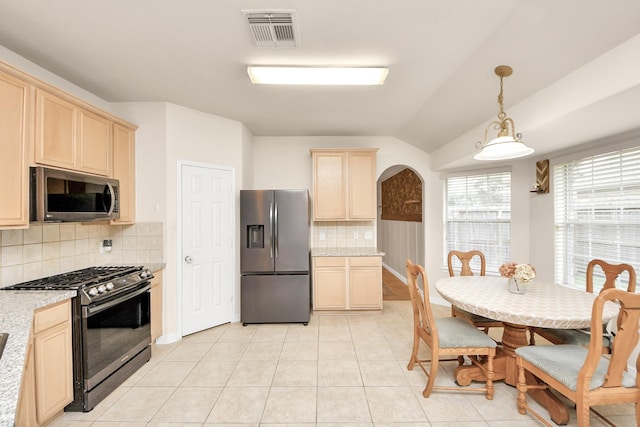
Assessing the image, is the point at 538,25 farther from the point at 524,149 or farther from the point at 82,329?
the point at 82,329

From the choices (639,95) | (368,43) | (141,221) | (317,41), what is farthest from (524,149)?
(141,221)

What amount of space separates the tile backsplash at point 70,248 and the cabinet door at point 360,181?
7.99ft

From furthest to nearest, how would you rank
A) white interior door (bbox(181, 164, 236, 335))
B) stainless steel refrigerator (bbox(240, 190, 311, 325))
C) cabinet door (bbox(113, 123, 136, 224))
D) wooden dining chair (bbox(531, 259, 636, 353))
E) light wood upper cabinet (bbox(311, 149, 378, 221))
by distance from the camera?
light wood upper cabinet (bbox(311, 149, 378, 221)) < stainless steel refrigerator (bbox(240, 190, 311, 325)) < white interior door (bbox(181, 164, 236, 335)) < cabinet door (bbox(113, 123, 136, 224)) < wooden dining chair (bbox(531, 259, 636, 353))

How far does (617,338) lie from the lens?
5.07ft

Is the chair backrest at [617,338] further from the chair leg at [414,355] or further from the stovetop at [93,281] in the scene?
the stovetop at [93,281]

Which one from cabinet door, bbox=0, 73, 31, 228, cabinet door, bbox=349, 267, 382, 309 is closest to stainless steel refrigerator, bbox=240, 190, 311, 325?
cabinet door, bbox=349, 267, 382, 309

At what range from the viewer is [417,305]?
2379 mm

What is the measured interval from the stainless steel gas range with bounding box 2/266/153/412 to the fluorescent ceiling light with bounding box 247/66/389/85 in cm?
206

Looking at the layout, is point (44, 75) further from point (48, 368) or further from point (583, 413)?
point (583, 413)

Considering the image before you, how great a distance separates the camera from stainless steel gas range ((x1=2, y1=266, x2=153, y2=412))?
6.77ft

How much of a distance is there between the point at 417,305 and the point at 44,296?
2658 mm

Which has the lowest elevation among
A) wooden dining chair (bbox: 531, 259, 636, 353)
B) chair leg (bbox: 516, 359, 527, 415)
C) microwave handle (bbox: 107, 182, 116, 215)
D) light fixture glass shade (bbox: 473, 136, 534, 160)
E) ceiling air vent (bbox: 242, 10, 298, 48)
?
chair leg (bbox: 516, 359, 527, 415)

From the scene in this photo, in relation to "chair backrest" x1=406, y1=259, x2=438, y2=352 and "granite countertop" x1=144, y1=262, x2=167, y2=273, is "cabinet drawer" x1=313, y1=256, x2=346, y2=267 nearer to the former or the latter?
"chair backrest" x1=406, y1=259, x2=438, y2=352

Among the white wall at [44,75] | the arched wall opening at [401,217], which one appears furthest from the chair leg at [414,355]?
the white wall at [44,75]
